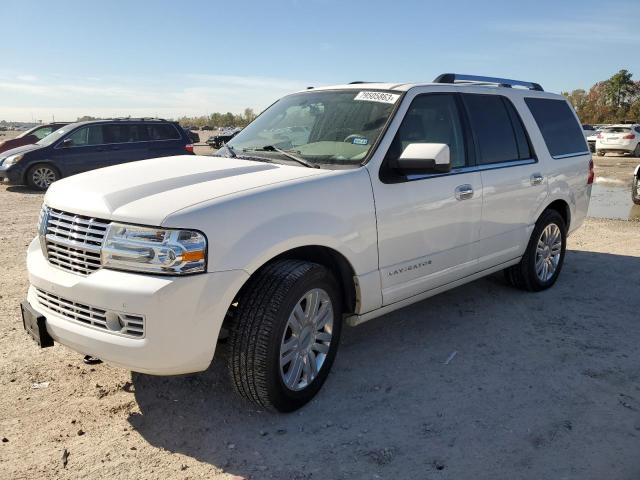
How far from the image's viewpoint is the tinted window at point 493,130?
4617mm

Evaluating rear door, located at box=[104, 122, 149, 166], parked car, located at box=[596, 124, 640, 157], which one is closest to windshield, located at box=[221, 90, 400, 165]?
rear door, located at box=[104, 122, 149, 166]

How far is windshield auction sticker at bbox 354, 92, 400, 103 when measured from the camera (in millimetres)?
4055

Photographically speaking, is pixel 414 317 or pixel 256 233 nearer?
pixel 256 233

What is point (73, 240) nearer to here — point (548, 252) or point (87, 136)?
point (548, 252)

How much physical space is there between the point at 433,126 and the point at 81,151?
11728 mm

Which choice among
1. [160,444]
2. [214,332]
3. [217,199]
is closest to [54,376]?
[160,444]

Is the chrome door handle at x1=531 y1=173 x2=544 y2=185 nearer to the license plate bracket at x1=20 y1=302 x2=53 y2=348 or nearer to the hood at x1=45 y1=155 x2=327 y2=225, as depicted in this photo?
the hood at x1=45 y1=155 x2=327 y2=225

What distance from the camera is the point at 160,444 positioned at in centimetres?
Answer: 303

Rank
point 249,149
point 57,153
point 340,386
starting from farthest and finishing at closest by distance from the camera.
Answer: point 57,153 → point 249,149 → point 340,386

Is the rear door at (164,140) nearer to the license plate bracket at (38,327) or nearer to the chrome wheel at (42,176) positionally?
the chrome wheel at (42,176)

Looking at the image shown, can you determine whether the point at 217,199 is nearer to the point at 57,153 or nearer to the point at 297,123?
the point at 297,123

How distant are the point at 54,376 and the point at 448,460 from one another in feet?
8.51

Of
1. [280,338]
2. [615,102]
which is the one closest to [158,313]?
[280,338]

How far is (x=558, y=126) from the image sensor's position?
5762mm
